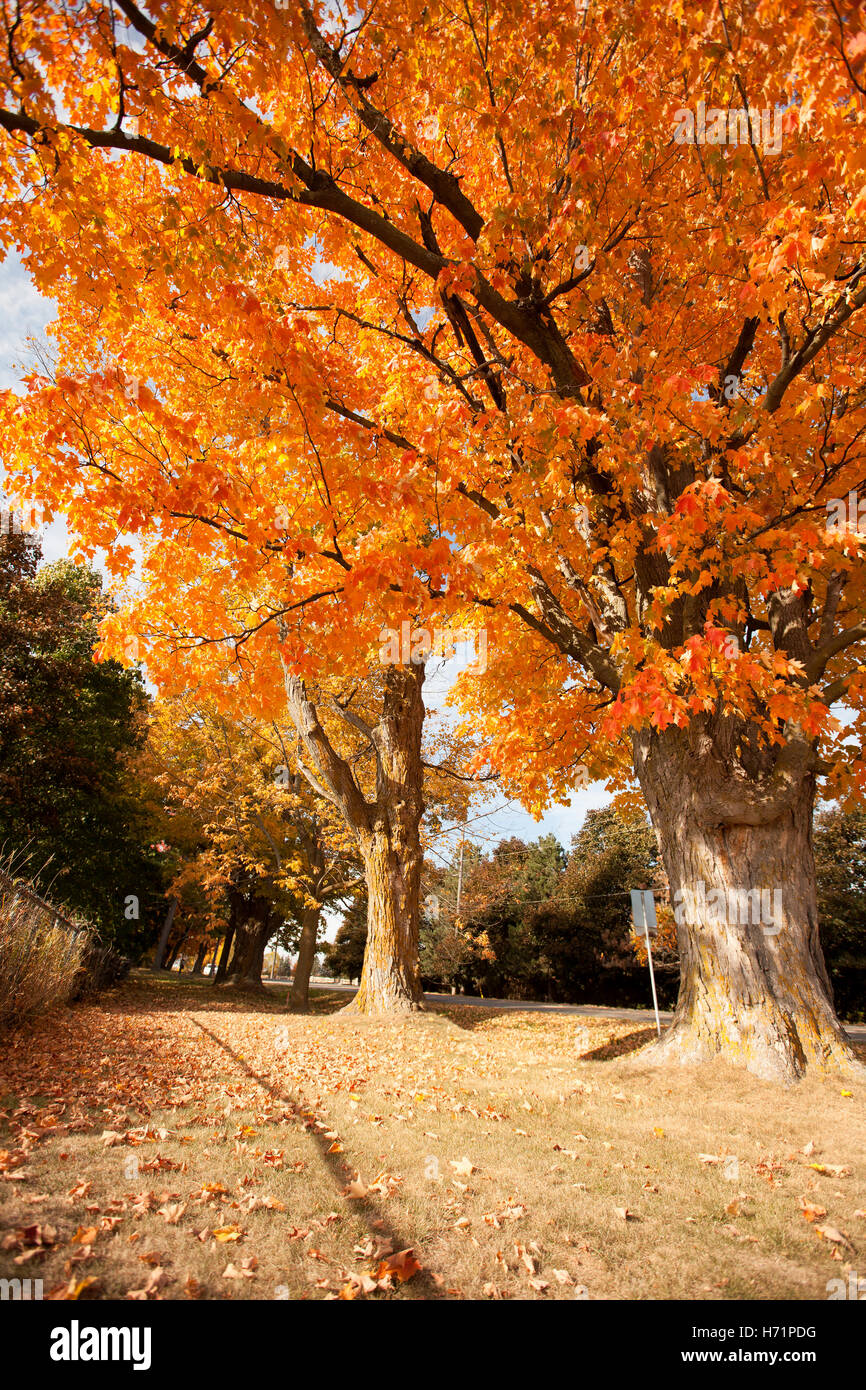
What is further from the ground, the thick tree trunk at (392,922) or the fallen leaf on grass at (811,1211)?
the thick tree trunk at (392,922)

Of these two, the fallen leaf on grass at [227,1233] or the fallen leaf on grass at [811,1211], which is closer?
the fallen leaf on grass at [227,1233]

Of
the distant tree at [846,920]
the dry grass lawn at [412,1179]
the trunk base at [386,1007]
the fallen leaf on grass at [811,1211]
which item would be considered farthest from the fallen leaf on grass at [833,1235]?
the distant tree at [846,920]

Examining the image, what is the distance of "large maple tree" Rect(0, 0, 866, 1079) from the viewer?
456 centimetres

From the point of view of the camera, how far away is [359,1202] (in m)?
3.20

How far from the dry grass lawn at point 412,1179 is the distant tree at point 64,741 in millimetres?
10430

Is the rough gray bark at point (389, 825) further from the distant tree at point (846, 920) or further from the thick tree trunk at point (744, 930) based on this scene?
the distant tree at point (846, 920)

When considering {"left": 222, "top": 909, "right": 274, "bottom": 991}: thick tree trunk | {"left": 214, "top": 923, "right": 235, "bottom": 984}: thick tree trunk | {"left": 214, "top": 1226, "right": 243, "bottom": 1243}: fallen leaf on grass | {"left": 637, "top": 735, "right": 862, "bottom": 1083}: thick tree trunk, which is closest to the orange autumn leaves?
{"left": 637, "top": 735, "right": 862, "bottom": 1083}: thick tree trunk

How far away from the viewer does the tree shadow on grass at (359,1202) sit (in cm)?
255

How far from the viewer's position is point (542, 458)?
18.4 ft

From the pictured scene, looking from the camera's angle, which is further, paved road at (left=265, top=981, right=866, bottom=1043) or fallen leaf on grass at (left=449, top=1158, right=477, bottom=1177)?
paved road at (left=265, top=981, right=866, bottom=1043)

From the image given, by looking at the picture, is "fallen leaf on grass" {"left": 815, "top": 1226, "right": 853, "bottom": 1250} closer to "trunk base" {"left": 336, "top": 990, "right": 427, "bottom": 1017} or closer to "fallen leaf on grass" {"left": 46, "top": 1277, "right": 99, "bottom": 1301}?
"fallen leaf on grass" {"left": 46, "top": 1277, "right": 99, "bottom": 1301}

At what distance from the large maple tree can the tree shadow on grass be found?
3437mm

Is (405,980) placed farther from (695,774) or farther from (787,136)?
(787,136)

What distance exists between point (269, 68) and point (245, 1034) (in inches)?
377
